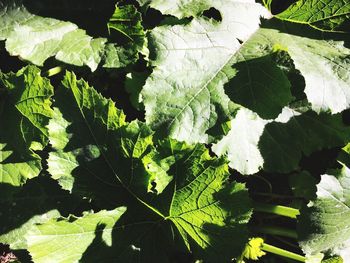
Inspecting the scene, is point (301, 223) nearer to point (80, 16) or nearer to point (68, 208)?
point (68, 208)

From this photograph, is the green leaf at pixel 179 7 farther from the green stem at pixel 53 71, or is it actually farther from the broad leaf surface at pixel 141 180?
the green stem at pixel 53 71

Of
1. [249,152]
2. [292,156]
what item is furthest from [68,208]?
[292,156]

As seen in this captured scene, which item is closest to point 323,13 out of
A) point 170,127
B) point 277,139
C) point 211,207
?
point 277,139

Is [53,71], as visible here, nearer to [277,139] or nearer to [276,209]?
[277,139]

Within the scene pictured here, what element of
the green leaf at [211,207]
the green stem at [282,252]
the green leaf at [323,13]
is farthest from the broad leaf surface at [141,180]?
the green leaf at [323,13]

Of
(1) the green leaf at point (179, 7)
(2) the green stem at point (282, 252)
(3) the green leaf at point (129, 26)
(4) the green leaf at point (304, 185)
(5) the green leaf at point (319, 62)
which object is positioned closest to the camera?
(5) the green leaf at point (319, 62)

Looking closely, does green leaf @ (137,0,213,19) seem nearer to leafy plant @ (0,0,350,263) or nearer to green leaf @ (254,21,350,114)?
leafy plant @ (0,0,350,263)

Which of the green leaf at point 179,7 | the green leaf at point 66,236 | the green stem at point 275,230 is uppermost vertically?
the green leaf at point 179,7

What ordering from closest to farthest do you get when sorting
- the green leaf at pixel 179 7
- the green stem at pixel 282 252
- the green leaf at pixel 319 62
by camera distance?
the green leaf at pixel 319 62, the green leaf at pixel 179 7, the green stem at pixel 282 252
